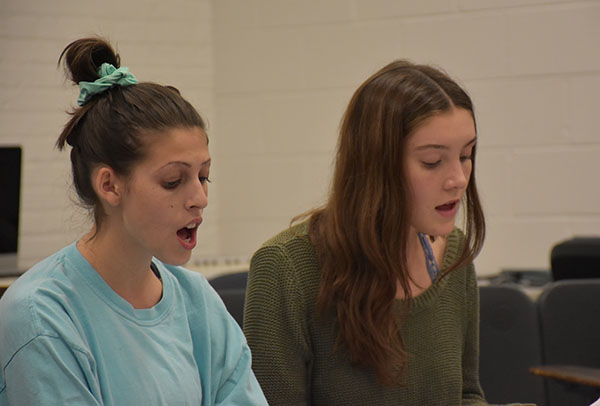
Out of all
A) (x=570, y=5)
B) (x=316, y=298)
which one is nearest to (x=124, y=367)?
(x=316, y=298)

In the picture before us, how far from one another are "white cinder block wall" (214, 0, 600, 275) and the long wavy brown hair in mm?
1820

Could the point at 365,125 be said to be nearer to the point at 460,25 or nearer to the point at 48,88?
the point at 460,25

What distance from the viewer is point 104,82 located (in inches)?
50.3

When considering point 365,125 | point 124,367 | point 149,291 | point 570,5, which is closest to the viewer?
point 124,367

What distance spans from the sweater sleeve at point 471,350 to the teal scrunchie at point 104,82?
857mm

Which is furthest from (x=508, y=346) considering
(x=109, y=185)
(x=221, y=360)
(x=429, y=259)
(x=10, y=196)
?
(x=10, y=196)

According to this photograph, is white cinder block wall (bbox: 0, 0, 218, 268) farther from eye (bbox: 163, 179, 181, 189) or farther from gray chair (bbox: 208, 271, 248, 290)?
eye (bbox: 163, 179, 181, 189)

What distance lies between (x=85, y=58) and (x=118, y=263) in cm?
34

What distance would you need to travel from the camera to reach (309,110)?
3545mm

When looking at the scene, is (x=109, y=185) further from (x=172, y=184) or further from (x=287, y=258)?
(x=287, y=258)

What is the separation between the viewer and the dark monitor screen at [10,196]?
3041 millimetres

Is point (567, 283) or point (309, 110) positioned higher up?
point (309, 110)

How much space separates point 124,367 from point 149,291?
14cm

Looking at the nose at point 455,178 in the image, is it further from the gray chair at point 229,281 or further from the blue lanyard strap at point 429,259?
the gray chair at point 229,281
